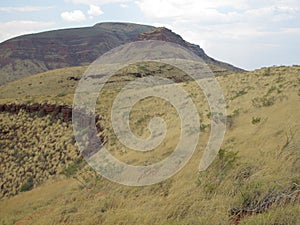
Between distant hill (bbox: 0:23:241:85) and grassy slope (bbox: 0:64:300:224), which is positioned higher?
distant hill (bbox: 0:23:241:85)

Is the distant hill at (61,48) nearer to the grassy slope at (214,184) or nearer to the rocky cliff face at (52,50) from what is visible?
the rocky cliff face at (52,50)

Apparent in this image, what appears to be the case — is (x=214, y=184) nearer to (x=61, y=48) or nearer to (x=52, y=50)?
(x=52, y=50)

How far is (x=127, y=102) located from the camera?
81.1ft

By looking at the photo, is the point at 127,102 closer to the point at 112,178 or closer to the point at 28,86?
the point at 112,178

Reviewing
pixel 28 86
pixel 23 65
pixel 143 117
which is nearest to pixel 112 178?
pixel 143 117

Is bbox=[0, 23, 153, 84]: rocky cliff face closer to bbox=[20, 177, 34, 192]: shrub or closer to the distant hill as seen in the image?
the distant hill

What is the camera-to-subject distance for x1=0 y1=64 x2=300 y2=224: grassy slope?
668 centimetres

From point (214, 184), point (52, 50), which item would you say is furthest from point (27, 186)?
point (52, 50)

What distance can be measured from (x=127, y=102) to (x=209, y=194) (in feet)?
57.2

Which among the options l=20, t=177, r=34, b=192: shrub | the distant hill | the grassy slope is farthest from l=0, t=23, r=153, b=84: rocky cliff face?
the grassy slope

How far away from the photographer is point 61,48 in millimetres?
139625

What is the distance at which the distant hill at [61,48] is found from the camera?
109 metres

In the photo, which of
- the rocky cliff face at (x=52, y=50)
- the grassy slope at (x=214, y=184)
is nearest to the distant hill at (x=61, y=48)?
the rocky cliff face at (x=52, y=50)

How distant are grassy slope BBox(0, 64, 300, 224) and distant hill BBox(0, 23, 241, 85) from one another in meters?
87.6
